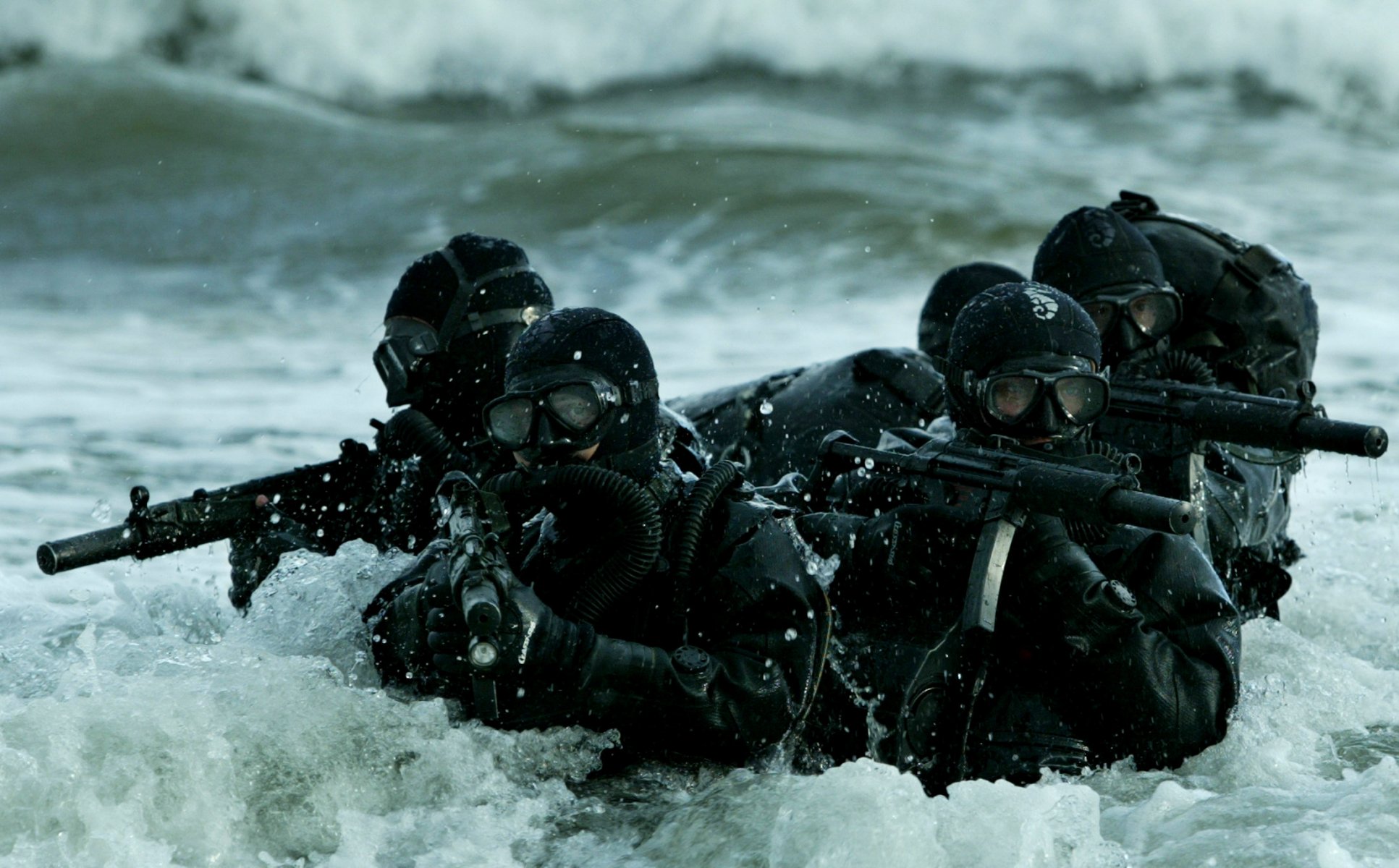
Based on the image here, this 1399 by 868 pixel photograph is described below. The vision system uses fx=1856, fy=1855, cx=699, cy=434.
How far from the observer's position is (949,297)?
6.81 m

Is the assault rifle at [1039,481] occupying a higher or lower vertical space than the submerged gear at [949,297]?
lower

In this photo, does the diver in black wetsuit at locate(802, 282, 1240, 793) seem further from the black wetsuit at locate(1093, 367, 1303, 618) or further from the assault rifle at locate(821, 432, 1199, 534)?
the black wetsuit at locate(1093, 367, 1303, 618)

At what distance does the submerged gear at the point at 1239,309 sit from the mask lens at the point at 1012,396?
2107 millimetres

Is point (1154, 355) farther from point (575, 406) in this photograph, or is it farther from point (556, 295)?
point (556, 295)

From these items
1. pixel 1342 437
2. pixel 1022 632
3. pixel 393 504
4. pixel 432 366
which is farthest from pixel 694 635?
pixel 1342 437

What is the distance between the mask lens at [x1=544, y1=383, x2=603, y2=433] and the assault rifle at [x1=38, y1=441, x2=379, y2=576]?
163 cm

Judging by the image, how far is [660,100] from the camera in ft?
82.2

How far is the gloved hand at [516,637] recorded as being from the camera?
3750 millimetres

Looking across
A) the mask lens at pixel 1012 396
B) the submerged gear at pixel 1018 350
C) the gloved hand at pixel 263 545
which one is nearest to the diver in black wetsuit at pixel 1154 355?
the submerged gear at pixel 1018 350

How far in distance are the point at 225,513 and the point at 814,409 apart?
2.27 meters

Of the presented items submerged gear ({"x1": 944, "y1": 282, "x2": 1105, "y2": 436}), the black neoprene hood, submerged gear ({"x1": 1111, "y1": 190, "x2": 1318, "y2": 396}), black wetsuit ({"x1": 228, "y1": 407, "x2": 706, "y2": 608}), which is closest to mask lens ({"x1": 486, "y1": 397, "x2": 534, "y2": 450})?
black wetsuit ({"x1": 228, "y1": 407, "x2": 706, "y2": 608})

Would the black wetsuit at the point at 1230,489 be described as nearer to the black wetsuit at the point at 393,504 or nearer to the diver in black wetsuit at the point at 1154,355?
the diver in black wetsuit at the point at 1154,355

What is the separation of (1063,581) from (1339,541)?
13.6 ft

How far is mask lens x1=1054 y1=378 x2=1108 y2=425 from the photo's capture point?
14.9ft
